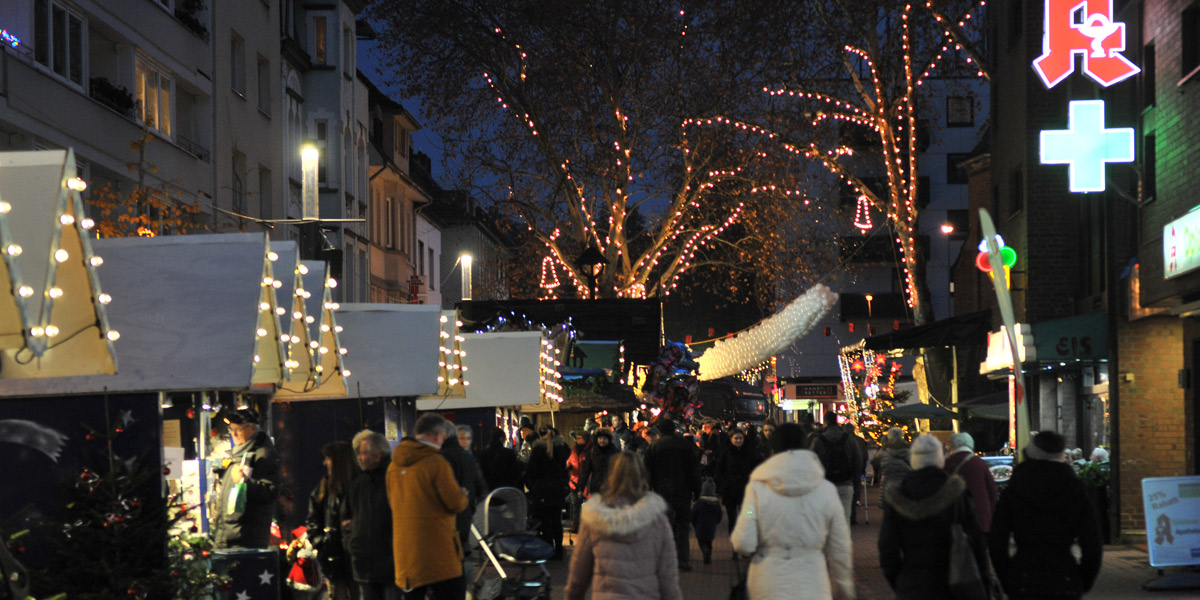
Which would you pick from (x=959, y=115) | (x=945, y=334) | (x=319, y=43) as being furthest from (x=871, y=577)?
(x=959, y=115)

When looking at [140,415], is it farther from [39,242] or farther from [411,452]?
[39,242]

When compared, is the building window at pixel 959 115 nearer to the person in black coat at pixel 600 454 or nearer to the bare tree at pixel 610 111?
the bare tree at pixel 610 111

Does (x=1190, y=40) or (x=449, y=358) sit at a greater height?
(x=1190, y=40)

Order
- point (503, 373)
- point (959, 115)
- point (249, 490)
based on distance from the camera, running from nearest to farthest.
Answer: point (249, 490) → point (503, 373) → point (959, 115)

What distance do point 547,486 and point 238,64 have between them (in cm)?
1626

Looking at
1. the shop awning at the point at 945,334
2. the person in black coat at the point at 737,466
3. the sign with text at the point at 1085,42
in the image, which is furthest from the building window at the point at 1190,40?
the shop awning at the point at 945,334

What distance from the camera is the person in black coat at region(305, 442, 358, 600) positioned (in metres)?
12.0

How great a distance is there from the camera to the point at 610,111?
35781 mm

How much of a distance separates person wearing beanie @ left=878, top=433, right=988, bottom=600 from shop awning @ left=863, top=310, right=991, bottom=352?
21.9 metres

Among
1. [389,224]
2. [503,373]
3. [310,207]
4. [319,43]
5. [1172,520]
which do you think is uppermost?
[319,43]

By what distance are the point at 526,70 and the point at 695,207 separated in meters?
5.44

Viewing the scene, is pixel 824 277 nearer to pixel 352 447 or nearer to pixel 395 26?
pixel 395 26

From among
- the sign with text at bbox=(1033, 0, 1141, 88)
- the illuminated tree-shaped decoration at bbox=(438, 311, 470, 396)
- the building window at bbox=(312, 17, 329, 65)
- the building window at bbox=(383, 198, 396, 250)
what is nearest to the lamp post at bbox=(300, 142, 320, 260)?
the illuminated tree-shaped decoration at bbox=(438, 311, 470, 396)

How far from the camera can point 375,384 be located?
57.4 ft
